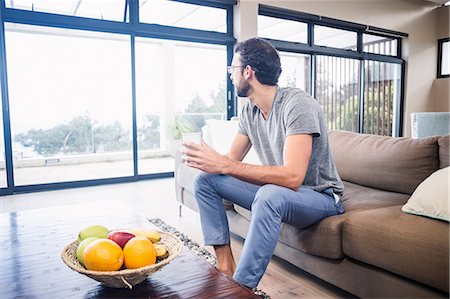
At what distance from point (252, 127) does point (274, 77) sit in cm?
28

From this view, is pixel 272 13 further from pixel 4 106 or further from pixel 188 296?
pixel 188 296

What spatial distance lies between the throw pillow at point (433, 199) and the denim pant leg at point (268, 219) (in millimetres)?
359

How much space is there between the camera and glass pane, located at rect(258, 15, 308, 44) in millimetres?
5051

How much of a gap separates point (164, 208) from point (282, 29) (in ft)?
11.1

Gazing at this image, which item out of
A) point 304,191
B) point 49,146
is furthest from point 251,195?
point 49,146

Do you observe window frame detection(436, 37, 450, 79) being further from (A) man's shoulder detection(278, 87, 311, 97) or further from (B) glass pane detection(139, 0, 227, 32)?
(A) man's shoulder detection(278, 87, 311, 97)

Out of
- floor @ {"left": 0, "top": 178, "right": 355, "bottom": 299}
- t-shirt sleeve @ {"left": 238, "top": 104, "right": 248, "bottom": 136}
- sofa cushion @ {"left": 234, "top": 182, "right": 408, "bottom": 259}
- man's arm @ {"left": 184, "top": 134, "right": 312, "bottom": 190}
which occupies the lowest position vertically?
floor @ {"left": 0, "top": 178, "right": 355, "bottom": 299}

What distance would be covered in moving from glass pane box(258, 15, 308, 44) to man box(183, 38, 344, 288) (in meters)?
3.56

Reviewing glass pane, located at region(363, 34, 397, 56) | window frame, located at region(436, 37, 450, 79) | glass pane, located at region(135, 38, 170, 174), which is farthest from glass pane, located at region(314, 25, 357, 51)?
glass pane, located at region(135, 38, 170, 174)

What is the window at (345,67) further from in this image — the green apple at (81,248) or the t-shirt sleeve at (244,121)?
the green apple at (81,248)

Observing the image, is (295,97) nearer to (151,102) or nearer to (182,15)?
(182,15)

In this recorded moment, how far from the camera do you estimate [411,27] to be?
21.4ft

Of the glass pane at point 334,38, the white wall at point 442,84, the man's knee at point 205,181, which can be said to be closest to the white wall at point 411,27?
the white wall at point 442,84

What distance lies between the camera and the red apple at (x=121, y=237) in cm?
98
